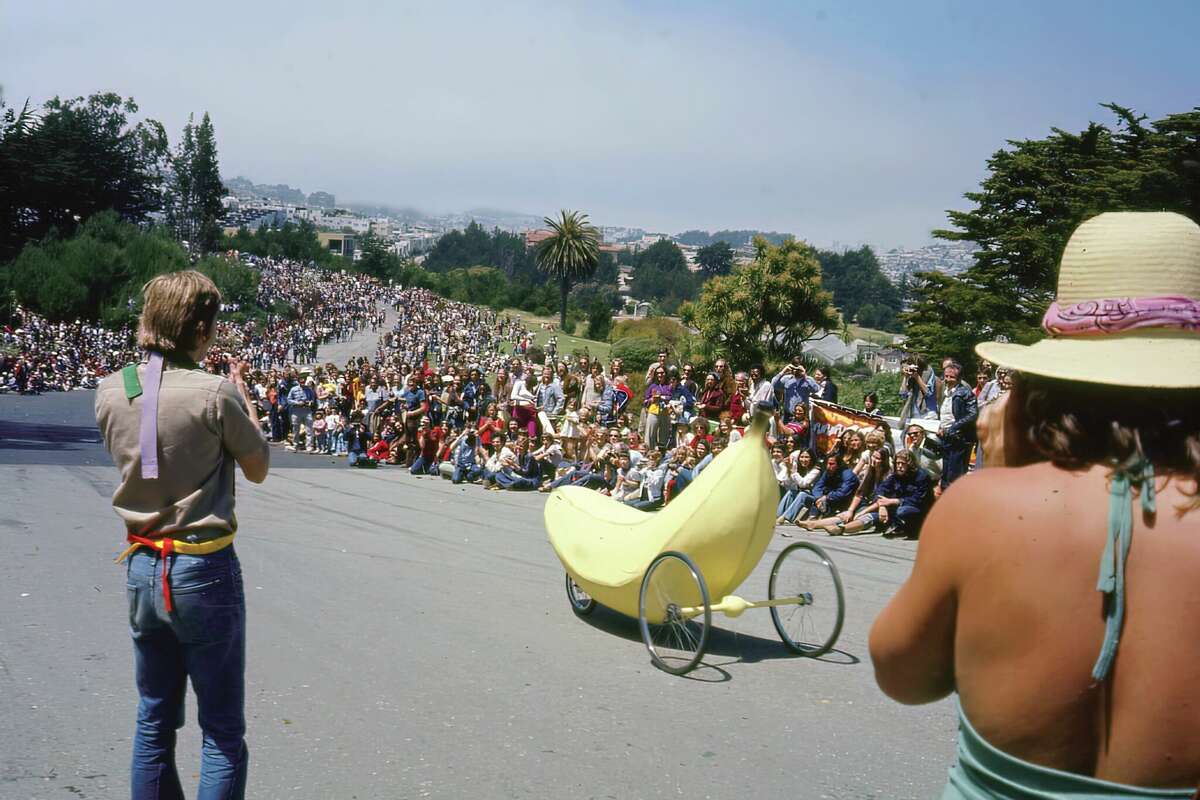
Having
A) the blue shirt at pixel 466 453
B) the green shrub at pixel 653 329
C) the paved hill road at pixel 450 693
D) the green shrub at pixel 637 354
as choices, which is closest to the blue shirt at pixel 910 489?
the paved hill road at pixel 450 693

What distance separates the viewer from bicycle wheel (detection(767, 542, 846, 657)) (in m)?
7.16

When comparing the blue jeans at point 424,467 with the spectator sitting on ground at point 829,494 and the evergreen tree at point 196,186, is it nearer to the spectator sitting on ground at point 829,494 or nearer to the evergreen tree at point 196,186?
the spectator sitting on ground at point 829,494

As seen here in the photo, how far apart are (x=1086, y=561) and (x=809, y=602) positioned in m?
5.76

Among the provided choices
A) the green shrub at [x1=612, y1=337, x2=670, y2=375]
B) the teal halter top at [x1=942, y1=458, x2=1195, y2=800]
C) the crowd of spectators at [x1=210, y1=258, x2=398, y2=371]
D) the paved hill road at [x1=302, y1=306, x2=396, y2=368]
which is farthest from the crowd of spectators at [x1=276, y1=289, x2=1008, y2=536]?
the crowd of spectators at [x1=210, y1=258, x2=398, y2=371]

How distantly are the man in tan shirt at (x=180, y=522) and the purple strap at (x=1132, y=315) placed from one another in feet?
8.14

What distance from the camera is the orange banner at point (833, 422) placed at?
13688 millimetres

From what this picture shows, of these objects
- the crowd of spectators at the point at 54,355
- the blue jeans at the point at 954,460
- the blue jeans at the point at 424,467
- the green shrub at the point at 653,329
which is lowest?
the crowd of spectators at the point at 54,355

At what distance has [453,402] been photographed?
69.5 feet

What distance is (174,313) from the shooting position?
3.41 metres

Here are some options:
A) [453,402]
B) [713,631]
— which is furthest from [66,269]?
[713,631]

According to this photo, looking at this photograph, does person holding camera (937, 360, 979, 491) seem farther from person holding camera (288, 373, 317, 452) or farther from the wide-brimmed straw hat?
person holding camera (288, 373, 317, 452)

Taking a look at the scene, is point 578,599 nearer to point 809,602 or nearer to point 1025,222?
point 809,602

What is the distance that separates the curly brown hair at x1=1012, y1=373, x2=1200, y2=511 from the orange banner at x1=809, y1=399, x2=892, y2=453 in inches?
464

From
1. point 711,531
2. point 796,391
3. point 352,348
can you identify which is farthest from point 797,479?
point 352,348
